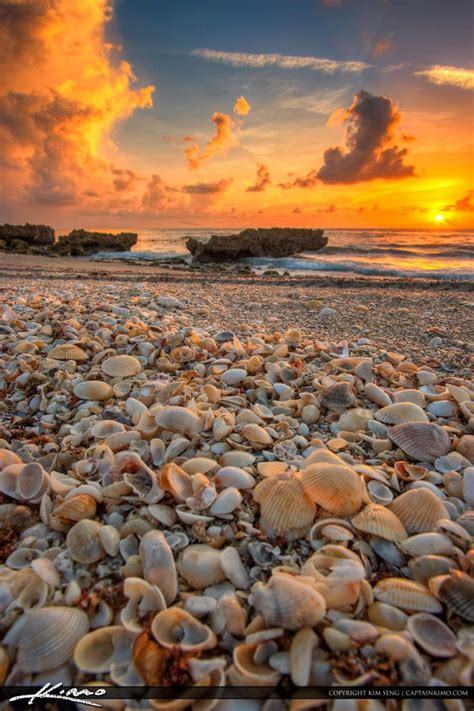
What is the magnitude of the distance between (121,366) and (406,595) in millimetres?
2336

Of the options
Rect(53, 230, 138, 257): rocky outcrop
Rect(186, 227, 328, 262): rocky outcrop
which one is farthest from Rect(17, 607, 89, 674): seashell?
Rect(53, 230, 138, 257): rocky outcrop

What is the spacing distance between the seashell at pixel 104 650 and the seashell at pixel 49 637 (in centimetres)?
4

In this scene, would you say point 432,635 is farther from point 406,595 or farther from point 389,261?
point 389,261

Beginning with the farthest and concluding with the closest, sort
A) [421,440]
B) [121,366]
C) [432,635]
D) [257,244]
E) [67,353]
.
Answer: [257,244], [67,353], [121,366], [421,440], [432,635]

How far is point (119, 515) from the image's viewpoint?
1.61 meters

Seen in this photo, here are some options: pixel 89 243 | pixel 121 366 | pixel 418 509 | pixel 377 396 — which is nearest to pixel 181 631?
pixel 418 509

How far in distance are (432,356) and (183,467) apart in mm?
3079

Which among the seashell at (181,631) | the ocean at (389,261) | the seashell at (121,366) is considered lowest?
the seashell at (181,631)

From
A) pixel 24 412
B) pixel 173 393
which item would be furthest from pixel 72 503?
pixel 24 412

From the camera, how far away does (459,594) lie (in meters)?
1.24

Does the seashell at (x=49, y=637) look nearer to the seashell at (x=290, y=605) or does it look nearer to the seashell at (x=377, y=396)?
the seashell at (x=290, y=605)

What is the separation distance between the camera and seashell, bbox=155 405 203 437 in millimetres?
2107

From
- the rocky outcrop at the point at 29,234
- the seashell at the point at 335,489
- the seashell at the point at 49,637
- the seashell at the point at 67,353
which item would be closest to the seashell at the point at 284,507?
the seashell at the point at 335,489

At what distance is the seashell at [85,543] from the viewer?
143 cm
